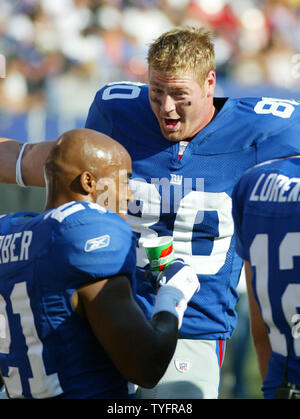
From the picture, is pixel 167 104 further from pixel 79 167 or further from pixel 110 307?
pixel 110 307

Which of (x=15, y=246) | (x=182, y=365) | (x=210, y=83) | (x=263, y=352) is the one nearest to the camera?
(x=15, y=246)

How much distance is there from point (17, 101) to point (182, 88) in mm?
4912

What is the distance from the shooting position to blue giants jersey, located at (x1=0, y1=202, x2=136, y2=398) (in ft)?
6.89

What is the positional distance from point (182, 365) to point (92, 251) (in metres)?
1.19

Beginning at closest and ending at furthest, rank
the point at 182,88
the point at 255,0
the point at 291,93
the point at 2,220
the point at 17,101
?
the point at 2,220 → the point at 182,88 → the point at 291,93 → the point at 17,101 → the point at 255,0

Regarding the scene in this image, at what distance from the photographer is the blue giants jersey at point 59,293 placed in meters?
2.10

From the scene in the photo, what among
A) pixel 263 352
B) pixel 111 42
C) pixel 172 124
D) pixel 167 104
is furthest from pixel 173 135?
pixel 111 42

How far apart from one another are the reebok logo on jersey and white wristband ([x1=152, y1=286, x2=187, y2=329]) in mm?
302

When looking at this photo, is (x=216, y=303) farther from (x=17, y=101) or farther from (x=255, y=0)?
(x=255, y=0)

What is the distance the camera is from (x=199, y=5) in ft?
29.0

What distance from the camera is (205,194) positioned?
317cm

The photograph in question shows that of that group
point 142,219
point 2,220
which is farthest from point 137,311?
point 142,219

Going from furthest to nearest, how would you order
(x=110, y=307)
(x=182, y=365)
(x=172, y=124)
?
1. (x=172, y=124)
2. (x=182, y=365)
3. (x=110, y=307)

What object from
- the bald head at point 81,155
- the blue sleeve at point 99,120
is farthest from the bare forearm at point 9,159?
Answer: the bald head at point 81,155
